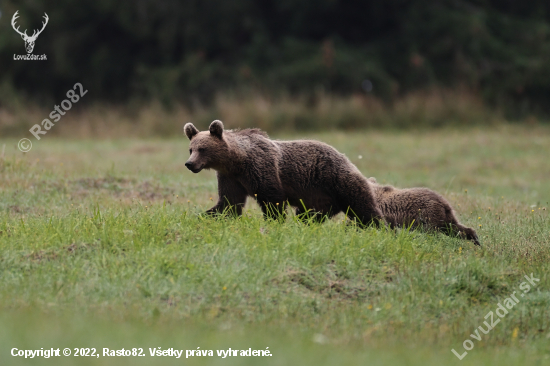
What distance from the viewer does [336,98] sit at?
932 inches

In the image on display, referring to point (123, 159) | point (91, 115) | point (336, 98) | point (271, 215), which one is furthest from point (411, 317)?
point (91, 115)

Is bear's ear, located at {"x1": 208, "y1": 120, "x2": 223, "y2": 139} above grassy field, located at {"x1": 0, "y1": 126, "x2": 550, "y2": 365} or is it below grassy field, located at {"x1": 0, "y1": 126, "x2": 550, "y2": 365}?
above

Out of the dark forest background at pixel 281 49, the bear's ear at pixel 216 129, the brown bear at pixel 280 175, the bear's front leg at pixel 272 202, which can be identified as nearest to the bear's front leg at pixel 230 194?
the brown bear at pixel 280 175

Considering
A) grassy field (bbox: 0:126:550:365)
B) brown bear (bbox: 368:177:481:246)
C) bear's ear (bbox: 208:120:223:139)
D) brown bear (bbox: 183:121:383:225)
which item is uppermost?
bear's ear (bbox: 208:120:223:139)

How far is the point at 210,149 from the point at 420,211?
2.88m

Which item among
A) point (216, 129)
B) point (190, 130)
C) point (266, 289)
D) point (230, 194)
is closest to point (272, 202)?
point (230, 194)

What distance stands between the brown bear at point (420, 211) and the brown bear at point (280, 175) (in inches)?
21.0

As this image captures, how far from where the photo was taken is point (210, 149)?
750 cm

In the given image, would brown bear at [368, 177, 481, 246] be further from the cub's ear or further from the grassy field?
the cub's ear

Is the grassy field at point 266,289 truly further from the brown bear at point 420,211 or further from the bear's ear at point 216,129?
the bear's ear at point 216,129

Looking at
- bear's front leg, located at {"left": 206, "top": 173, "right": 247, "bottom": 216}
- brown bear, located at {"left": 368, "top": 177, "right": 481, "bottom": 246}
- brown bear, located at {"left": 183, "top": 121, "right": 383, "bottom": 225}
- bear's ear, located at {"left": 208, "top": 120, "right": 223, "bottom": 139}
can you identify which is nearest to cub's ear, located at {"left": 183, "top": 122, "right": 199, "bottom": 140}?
brown bear, located at {"left": 183, "top": 121, "right": 383, "bottom": 225}

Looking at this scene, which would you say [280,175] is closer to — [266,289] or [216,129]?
[216,129]

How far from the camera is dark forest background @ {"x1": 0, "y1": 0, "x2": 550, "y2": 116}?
26016 millimetres

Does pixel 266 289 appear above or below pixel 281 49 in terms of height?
below
